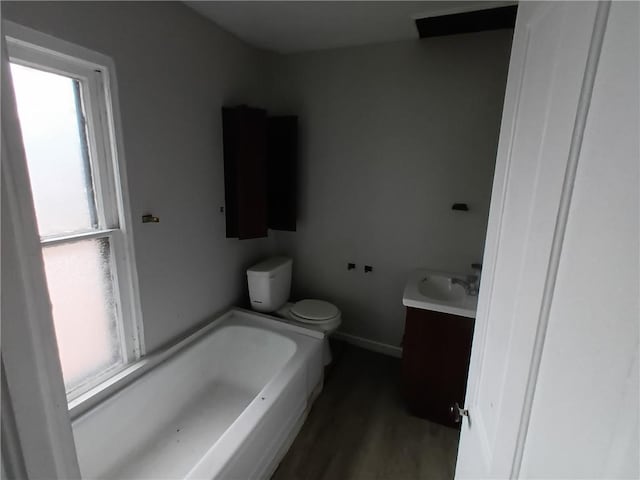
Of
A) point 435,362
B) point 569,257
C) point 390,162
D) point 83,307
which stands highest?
point 390,162

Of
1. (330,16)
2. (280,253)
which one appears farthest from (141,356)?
(330,16)

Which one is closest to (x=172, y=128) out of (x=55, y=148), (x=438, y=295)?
(x=55, y=148)

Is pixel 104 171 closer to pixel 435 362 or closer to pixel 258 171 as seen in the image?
pixel 258 171

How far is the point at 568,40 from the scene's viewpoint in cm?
48

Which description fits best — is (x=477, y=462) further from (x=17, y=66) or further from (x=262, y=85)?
(x=262, y=85)

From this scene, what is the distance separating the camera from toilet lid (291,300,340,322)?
2258 millimetres

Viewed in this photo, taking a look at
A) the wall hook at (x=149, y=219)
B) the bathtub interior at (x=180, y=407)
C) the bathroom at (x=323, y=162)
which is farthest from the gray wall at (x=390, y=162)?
the wall hook at (x=149, y=219)

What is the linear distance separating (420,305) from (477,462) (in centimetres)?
101

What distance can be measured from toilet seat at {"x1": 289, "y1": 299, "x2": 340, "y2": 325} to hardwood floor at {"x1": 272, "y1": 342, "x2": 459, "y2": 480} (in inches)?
19.0

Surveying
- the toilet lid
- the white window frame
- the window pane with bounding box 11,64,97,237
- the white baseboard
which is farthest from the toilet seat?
the window pane with bounding box 11,64,97,237

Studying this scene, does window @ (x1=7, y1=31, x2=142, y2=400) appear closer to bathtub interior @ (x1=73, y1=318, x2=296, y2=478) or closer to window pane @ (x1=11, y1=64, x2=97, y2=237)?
window pane @ (x1=11, y1=64, x2=97, y2=237)

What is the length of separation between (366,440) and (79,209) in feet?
6.60

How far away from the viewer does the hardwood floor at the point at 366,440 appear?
1.60m

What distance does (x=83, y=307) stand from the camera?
147 cm
